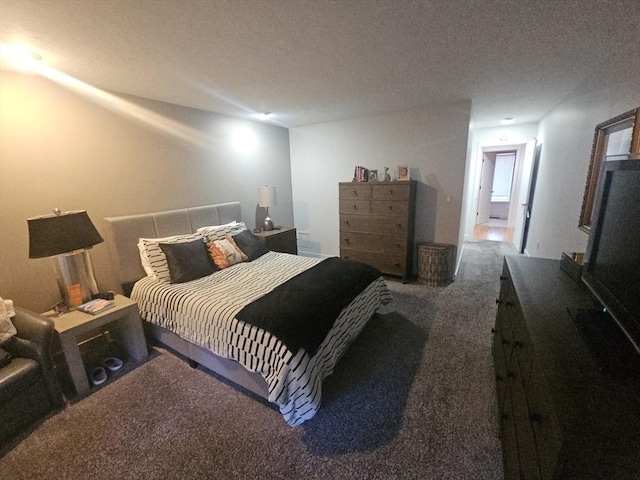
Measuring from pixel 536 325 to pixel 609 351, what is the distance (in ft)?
0.71

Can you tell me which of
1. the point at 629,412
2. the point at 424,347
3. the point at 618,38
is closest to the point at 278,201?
the point at 424,347

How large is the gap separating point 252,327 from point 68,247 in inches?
60.6

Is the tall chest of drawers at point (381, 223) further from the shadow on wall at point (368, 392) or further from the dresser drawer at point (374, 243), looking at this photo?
the shadow on wall at point (368, 392)

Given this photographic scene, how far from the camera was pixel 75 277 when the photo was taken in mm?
2172

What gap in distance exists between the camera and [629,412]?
0.73 metres

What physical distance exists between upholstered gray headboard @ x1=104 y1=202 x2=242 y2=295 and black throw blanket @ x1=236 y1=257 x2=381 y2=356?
1.55 meters

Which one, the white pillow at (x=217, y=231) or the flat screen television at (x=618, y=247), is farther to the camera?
the white pillow at (x=217, y=231)

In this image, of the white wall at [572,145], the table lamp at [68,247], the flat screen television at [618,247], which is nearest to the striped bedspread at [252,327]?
the table lamp at [68,247]

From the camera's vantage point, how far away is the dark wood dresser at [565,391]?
0.66 metres

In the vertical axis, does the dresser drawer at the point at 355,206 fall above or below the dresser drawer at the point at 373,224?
above

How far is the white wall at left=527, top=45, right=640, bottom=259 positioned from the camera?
1.90m

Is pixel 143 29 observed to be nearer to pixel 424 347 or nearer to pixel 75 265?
pixel 75 265

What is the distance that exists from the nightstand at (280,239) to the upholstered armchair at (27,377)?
232cm

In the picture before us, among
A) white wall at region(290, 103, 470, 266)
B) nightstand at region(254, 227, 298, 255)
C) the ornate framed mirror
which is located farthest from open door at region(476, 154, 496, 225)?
nightstand at region(254, 227, 298, 255)
